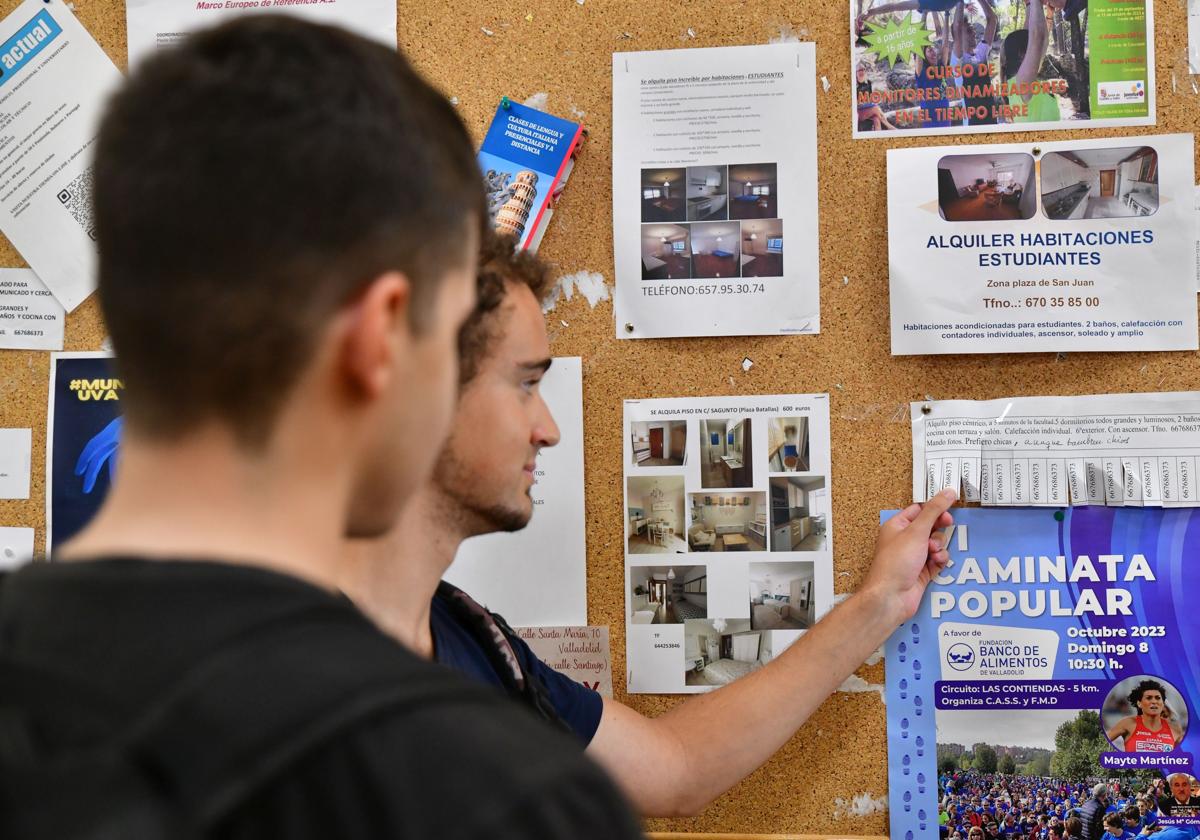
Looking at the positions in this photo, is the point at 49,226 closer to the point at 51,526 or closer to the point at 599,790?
the point at 51,526

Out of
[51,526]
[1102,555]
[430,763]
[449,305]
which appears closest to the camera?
[430,763]

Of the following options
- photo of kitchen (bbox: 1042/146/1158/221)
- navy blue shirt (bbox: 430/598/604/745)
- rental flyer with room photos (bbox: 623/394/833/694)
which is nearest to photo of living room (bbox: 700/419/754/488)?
rental flyer with room photos (bbox: 623/394/833/694)

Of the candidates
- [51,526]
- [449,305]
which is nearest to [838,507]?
[449,305]

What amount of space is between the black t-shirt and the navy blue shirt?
54 centimetres

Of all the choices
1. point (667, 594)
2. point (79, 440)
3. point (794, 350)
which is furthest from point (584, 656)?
point (79, 440)

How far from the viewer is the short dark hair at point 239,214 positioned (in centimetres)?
41

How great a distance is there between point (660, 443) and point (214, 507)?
27.3 inches

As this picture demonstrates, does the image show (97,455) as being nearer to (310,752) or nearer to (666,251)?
(666,251)

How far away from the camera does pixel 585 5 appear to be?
1.09 metres

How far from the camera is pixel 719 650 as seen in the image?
1.06 metres

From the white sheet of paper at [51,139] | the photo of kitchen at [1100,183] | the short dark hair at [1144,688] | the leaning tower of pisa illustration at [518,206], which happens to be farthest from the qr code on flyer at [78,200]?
the short dark hair at [1144,688]

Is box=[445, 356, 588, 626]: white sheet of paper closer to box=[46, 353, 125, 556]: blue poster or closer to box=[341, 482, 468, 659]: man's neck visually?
box=[341, 482, 468, 659]: man's neck

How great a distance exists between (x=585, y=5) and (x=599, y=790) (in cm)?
90

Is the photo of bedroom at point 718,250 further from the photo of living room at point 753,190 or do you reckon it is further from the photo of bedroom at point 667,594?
the photo of bedroom at point 667,594
